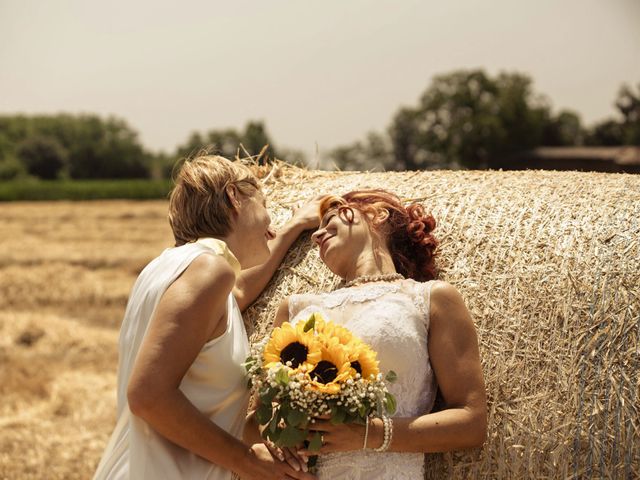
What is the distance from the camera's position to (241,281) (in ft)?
14.2

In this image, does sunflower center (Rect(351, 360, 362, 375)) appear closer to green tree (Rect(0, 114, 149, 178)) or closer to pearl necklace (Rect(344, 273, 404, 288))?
pearl necklace (Rect(344, 273, 404, 288))

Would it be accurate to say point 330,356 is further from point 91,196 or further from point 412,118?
point 412,118

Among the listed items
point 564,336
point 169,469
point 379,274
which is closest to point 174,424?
point 169,469

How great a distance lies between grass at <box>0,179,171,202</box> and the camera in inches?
1350

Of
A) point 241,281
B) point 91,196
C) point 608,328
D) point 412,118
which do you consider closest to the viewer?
point 608,328

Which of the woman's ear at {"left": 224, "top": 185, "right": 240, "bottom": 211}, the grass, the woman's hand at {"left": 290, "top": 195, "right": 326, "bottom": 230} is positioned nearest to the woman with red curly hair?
the woman's ear at {"left": 224, "top": 185, "right": 240, "bottom": 211}

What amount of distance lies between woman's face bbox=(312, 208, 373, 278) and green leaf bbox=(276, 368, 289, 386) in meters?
0.88

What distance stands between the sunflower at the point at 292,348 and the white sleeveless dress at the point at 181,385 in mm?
302

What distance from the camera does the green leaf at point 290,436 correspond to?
3131 millimetres

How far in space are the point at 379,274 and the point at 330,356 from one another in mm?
750

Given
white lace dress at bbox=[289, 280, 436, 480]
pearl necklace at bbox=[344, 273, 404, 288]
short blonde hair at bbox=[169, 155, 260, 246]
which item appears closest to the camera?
white lace dress at bbox=[289, 280, 436, 480]

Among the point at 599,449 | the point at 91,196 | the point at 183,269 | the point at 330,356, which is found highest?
the point at 183,269

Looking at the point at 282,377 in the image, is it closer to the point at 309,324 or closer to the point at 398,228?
the point at 309,324

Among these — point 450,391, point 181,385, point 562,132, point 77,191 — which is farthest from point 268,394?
point 562,132
